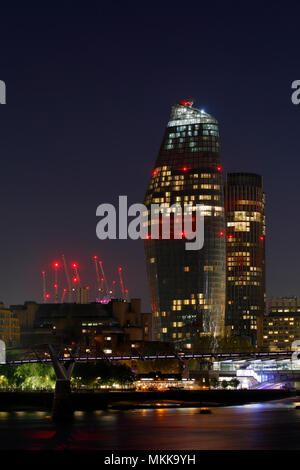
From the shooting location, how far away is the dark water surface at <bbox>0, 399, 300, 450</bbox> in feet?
438

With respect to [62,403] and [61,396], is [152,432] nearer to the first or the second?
[62,403]

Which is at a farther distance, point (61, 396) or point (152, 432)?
point (61, 396)

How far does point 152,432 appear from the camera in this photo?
5960 inches

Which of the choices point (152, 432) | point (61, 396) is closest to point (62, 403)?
point (61, 396)

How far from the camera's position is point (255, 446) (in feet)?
434

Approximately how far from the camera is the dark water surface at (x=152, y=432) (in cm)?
13350

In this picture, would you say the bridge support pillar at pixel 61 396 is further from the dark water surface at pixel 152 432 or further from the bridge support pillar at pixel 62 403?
the dark water surface at pixel 152 432

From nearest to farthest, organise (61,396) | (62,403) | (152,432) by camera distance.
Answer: (152,432) < (62,403) < (61,396)

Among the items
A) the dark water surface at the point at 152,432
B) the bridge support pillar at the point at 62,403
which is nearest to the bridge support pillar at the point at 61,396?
the bridge support pillar at the point at 62,403

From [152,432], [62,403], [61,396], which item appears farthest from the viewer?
[61,396]

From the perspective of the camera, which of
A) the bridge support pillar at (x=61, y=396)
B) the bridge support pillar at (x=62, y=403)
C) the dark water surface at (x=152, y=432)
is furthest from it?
the bridge support pillar at (x=61, y=396)
